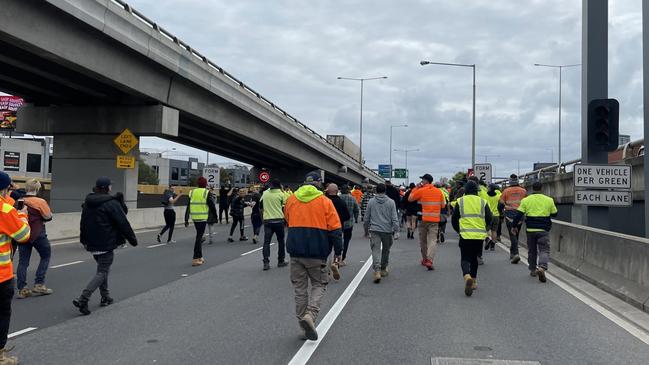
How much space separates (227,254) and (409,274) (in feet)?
17.8

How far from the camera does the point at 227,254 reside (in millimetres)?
14789

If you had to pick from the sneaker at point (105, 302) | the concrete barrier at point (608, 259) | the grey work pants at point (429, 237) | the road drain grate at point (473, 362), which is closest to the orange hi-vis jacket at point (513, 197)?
the concrete barrier at point (608, 259)

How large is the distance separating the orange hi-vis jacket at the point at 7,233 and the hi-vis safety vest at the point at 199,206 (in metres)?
7.10

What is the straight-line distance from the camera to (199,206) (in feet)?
40.9

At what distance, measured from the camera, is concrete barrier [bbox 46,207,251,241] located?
18.1 meters

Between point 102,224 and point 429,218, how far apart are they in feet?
22.0

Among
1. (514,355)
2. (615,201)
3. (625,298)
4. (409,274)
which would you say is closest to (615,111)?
(615,201)

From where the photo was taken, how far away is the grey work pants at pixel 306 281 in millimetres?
6352

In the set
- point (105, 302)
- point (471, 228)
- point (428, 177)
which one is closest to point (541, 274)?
point (471, 228)

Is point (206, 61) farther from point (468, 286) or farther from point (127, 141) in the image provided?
point (468, 286)

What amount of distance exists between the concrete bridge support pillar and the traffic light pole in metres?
16.0

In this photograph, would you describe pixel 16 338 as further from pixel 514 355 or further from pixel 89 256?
pixel 89 256

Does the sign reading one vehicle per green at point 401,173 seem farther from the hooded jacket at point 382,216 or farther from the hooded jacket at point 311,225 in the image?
the hooded jacket at point 311,225

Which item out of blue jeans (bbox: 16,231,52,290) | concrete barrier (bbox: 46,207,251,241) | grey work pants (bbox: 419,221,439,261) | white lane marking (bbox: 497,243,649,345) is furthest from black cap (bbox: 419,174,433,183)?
concrete barrier (bbox: 46,207,251,241)
